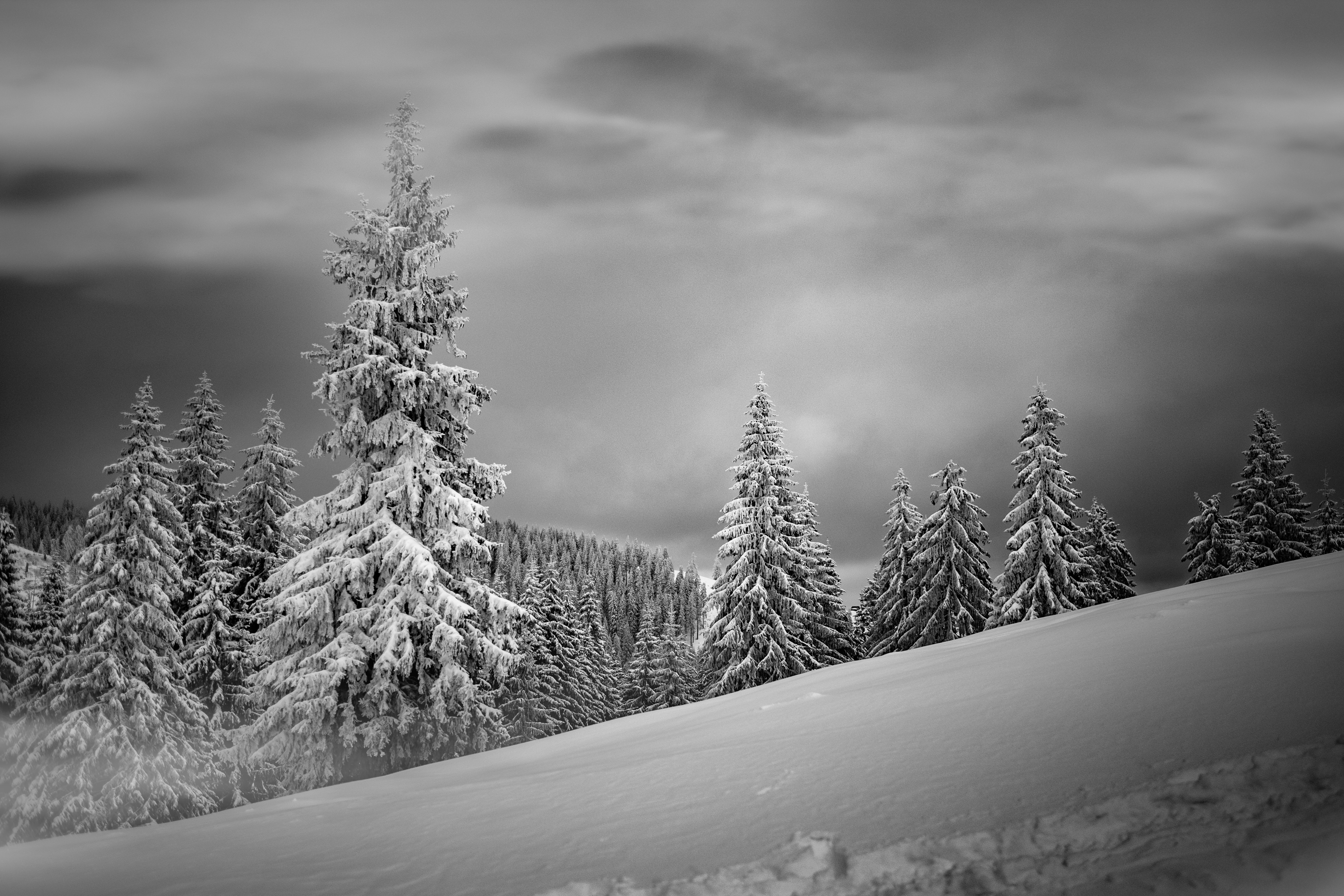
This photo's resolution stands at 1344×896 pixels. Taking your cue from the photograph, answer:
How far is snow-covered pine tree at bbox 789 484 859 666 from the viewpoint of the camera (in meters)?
29.2

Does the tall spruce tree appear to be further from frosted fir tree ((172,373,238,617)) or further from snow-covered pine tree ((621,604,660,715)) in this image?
frosted fir tree ((172,373,238,617))

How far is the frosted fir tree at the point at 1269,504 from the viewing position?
108ft

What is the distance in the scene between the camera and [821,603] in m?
32.2


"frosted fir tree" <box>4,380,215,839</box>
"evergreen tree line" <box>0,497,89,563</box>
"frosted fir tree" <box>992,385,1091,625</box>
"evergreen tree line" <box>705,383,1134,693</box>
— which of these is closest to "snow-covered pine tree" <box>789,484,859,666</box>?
"evergreen tree line" <box>705,383,1134,693</box>

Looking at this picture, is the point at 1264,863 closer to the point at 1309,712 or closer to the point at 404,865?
the point at 1309,712

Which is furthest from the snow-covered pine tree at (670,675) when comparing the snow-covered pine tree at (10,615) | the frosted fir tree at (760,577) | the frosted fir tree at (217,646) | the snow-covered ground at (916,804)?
the snow-covered ground at (916,804)

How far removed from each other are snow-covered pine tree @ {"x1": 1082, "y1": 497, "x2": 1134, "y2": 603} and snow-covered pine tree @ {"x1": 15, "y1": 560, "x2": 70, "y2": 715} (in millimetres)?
42043

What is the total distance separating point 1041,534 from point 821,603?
9075 mm

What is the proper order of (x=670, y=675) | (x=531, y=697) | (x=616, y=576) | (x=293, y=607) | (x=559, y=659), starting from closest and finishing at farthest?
1. (x=293, y=607)
2. (x=531, y=697)
3. (x=559, y=659)
4. (x=670, y=675)
5. (x=616, y=576)

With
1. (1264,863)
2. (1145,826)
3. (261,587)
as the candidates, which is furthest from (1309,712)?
→ (261,587)

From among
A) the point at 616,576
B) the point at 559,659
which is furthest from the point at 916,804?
the point at 616,576

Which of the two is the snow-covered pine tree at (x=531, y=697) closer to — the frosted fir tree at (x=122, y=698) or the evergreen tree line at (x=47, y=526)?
the frosted fir tree at (x=122, y=698)

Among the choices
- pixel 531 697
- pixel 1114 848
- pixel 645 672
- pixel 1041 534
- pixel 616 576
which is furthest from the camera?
pixel 616 576

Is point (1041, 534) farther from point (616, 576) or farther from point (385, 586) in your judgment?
point (616, 576)
